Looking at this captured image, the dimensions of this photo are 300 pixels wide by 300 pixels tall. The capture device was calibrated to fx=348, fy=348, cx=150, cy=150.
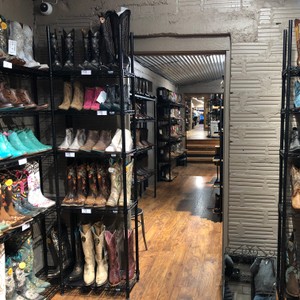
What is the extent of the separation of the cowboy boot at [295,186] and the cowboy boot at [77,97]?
68.8 inches

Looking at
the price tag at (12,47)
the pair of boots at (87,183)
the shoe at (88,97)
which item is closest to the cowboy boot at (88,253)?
the pair of boots at (87,183)

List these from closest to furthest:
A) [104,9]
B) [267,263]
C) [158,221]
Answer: [267,263] → [104,9] → [158,221]

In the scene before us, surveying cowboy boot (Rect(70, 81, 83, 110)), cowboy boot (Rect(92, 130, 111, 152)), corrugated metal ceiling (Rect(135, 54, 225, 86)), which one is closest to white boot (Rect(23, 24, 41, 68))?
cowboy boot (Rect(70, 81, 83, 110))

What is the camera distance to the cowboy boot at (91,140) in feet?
9.49

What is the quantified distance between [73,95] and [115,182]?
0.84 meters

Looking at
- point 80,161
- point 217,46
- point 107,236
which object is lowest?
point 107,236

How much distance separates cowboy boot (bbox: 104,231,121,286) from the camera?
2973 millimetres

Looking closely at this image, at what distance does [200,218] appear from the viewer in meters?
5.25

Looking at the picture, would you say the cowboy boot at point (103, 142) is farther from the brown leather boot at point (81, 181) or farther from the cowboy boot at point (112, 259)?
the cowboy boot at point (112, 259)

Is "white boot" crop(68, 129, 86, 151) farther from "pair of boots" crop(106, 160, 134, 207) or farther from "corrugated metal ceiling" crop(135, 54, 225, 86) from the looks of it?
"corrugated metal ceiling" crop(135, 54, 225, 86)

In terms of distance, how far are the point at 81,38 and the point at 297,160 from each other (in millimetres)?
2171

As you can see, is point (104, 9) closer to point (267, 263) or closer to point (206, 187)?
point (267, 263)

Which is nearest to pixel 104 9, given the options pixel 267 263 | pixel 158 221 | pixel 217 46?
pixel 217 46

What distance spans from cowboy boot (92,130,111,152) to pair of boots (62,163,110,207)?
0.64 ft
